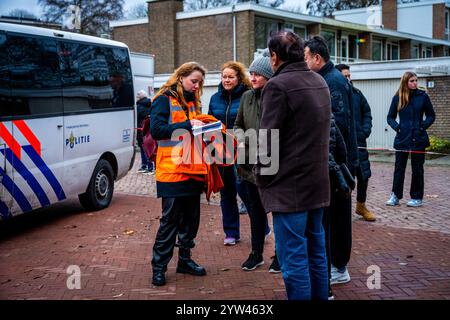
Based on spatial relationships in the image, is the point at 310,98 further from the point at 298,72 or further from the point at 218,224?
the point at 218,224

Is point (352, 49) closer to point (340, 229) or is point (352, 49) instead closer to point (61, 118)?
point (61, 118)

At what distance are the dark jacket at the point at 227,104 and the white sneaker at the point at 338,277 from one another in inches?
83.3

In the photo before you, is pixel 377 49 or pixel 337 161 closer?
pixel 337 161

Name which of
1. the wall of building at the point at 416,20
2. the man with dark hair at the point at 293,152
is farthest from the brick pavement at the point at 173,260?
the wall of building at the point at 416,20

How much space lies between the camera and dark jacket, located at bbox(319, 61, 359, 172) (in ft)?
16.4

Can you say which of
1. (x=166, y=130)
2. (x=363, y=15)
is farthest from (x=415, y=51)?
(x=166, y=130)

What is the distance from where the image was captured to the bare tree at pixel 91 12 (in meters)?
47.4

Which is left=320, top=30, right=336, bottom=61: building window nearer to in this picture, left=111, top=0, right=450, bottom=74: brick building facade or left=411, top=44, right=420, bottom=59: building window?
left=111, top=0, right=450, bottom=74: brick building facade

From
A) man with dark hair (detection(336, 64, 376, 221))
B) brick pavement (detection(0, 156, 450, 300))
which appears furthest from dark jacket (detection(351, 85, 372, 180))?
brick pavement (detection(0, 156, 450, 300))

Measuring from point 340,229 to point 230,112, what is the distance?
6.57 feet

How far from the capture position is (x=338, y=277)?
5230 millimetres

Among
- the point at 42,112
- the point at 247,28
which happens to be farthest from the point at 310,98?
the point at 247,28

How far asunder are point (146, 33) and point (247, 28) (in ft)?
26.6

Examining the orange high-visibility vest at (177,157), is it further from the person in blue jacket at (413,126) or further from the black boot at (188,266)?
the person in blue jacket at (413,126)
